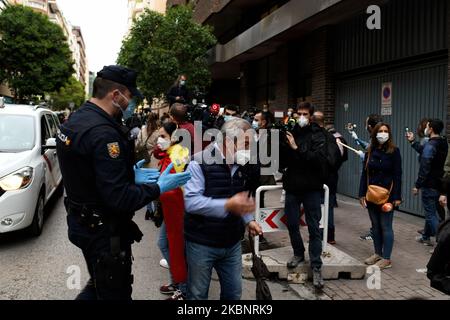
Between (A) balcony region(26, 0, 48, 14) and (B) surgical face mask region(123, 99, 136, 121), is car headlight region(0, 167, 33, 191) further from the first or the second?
(A) balcony region(26, 0, 48, 14)

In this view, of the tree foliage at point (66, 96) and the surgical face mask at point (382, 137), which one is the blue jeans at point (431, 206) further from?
the tree foliage at point (66, 96)

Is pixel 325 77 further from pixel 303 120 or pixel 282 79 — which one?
pixel 303 120

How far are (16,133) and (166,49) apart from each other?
29.4 feet

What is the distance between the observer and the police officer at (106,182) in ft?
7.96

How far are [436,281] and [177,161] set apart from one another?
239cm

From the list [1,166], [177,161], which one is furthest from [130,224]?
[1,166]

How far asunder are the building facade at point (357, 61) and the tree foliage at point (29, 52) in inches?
876

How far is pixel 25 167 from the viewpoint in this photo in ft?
19.2

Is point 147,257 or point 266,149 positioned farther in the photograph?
point 147,257

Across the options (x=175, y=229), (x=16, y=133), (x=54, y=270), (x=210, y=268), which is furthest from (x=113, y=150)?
(x=16, y=133)

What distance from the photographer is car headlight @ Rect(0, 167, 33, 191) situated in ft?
18.2
